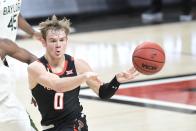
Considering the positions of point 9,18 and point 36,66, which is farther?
point 9,18

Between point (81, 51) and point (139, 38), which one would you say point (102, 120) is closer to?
point (81, 51)

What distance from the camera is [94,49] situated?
430 inches

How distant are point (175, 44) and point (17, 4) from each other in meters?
6.66

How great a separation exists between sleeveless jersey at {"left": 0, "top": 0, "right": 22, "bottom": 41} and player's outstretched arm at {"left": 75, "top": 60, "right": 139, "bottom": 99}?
88 centimetres

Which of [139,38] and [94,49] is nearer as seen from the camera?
[94,49]

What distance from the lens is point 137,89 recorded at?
24.1 ft

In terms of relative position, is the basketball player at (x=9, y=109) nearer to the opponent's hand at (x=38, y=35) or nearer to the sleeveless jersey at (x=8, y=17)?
the opponent's hand at (x=38, y=35)

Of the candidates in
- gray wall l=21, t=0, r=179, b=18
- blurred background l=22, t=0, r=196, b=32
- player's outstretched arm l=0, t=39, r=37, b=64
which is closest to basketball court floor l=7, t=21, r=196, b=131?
player's outstretched arm l=0, t=39, r=37, b=64

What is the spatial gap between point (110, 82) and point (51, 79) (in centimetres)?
54

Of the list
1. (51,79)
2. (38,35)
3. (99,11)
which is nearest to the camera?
(51,79)

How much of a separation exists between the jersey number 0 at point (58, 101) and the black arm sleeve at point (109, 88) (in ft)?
1.03

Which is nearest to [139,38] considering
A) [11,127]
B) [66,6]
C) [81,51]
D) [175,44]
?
[175,44]

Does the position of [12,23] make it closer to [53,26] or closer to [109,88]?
[53,26]

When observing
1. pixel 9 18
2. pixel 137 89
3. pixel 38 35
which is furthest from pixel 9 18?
pixel 137 89
